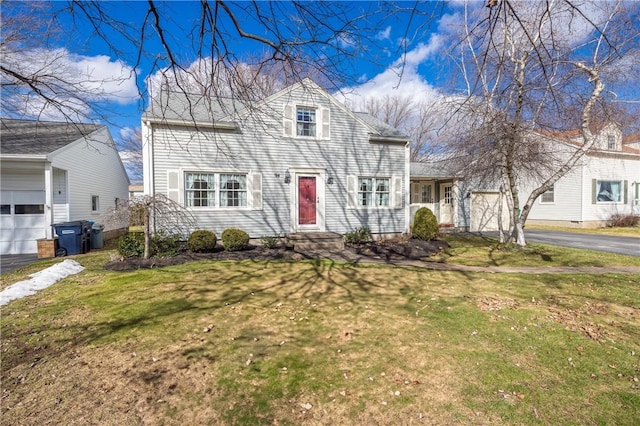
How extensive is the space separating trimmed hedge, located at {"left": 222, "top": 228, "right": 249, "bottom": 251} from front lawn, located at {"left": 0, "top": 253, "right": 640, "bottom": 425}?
3753 mm

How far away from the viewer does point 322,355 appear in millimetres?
3418

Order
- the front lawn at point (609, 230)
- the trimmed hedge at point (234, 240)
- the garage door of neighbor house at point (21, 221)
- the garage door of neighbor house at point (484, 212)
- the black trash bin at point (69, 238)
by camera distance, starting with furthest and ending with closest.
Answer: the garage door of neighbor house at point (484, 212)
the front lawn at point (609, 230)
the garage door of neighbor house at point (21, 221)
the black trash bin at point (69, 238)
the trimmed hedge at point (234, 240)

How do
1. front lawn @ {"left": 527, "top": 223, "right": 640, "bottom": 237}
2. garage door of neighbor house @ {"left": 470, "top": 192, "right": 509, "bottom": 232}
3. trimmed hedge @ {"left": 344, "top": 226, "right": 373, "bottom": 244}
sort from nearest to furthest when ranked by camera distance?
trimmed hedge @ {"left": 344, "top": 226, "right": 373, "bottom": 244}
front lawn @ {"left": 527, "top": 223, "right": 640, "bottom": 237}
garage door of neighbor house @ {"left": 470, "top": 192, "right": 509, "bottom": 232}

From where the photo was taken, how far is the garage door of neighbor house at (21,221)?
1084 centimetres

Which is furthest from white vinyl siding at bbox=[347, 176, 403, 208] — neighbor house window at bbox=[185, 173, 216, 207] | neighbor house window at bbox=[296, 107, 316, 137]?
neighbor house window at bbox=[185, 173, 216, 207]

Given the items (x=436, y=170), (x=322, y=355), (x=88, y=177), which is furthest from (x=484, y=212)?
(x=88, y=177)

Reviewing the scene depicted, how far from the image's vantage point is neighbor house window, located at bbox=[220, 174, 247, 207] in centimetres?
1097

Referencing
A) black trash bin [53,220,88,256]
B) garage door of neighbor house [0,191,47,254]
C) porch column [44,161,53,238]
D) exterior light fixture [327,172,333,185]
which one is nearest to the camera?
black trash bin [53,220,88,256]

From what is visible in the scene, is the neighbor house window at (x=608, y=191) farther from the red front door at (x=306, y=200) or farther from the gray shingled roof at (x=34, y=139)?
the gray shingled roof at (x=34, y=139)

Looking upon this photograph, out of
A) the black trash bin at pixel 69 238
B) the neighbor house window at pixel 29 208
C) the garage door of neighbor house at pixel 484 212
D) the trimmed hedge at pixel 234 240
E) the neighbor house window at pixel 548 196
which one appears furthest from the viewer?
the neighbor house window at pixel 548 196

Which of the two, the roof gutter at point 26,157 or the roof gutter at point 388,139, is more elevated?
the roof gutter at point 388,139

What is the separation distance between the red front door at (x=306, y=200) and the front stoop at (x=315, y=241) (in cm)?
87

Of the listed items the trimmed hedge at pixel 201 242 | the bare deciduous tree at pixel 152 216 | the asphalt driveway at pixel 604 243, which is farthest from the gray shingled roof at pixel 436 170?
the bare deciduous tree at pixel 152 216

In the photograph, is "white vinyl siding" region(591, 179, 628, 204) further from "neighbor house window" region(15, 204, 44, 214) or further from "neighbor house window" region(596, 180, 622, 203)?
"neighbor house window" region(15, 204, 44, 214)
